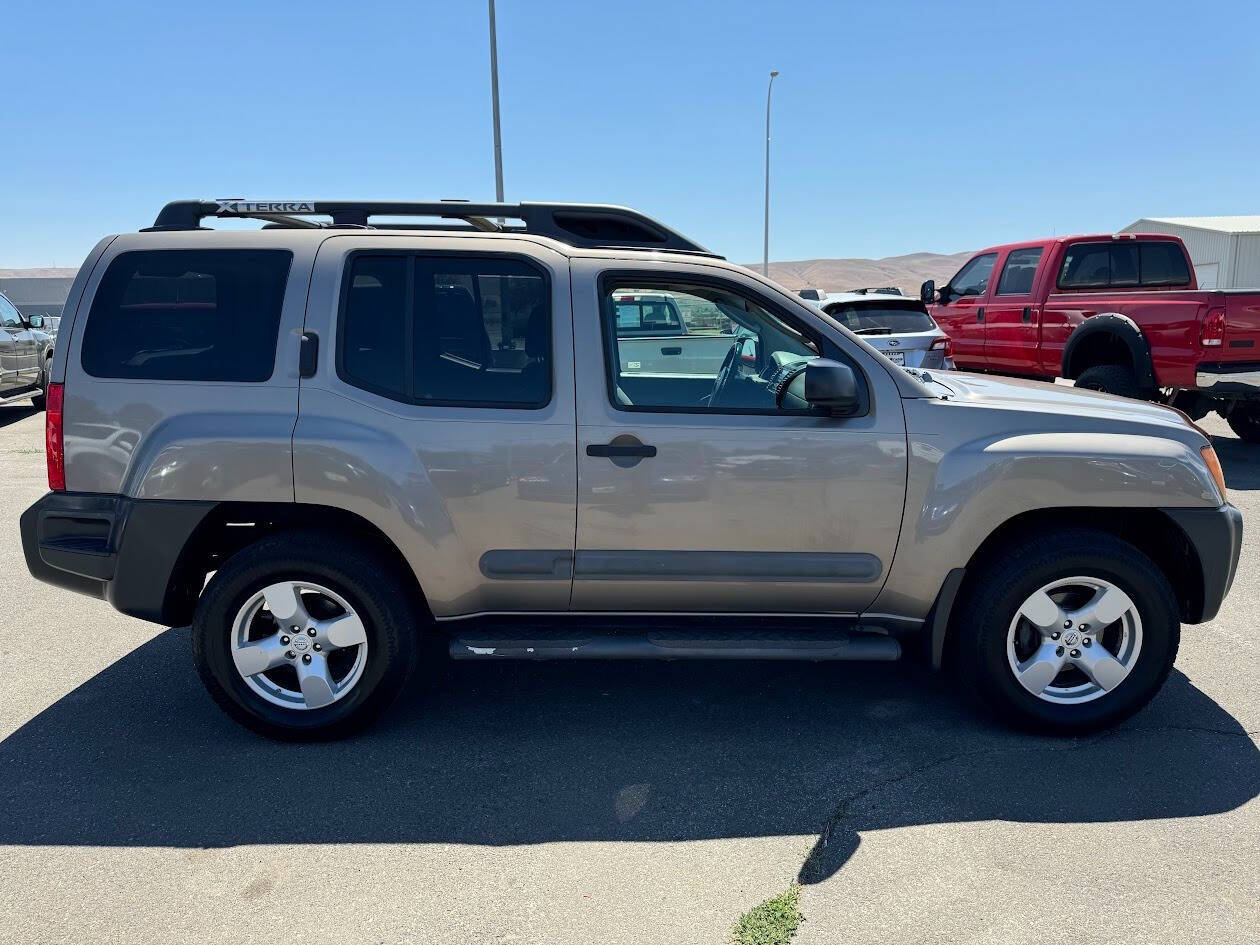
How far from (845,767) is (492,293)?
7.38 feet

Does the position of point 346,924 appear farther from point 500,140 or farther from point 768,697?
point 500,140

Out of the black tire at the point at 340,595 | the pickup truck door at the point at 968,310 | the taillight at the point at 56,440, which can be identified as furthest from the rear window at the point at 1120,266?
the taillight at the point at 56,440

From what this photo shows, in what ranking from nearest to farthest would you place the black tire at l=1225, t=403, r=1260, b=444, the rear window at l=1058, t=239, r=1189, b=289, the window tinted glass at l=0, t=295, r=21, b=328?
the black tire at l=1225, t=403, r=1260, b=444 → the rear window at l=1058, t=239, r=1189, b=289 → the window tinted glass at l=0, t=295, r=21, b=328

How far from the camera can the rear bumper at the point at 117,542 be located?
3.59 m

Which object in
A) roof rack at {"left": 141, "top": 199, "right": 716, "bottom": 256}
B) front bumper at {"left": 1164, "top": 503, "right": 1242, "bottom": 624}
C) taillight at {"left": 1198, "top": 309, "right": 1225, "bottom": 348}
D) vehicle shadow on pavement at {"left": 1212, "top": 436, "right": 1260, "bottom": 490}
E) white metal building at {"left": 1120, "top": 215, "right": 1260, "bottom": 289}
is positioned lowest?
vehicle shadow on pavement at {"left": 1212, "top": 436, "right": 1260, "bottom": 490}

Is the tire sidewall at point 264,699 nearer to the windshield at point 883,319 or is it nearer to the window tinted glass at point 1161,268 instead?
the windshield at point 883,319

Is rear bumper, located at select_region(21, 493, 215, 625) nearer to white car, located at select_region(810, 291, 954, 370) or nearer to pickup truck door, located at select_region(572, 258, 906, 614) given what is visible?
pickup truck door, located at select_region(572, 258, 906, 614)

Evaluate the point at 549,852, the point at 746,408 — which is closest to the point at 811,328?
the point at 746,408

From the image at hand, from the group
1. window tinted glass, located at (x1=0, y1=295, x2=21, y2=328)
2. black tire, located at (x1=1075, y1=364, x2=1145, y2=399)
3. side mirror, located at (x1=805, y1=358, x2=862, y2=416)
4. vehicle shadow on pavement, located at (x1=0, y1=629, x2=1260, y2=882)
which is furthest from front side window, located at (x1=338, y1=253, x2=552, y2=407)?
window tinted glass, located at (x1=0, y1=295, x2=21, y2=328)

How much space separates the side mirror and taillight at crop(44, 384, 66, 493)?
2793 mm

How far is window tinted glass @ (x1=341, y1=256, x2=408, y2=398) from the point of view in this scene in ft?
11.8

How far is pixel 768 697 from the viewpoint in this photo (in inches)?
163

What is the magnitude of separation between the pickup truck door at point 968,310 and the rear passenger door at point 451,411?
8875 mm

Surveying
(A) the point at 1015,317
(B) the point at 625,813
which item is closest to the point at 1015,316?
(A) the point at 1015,317
